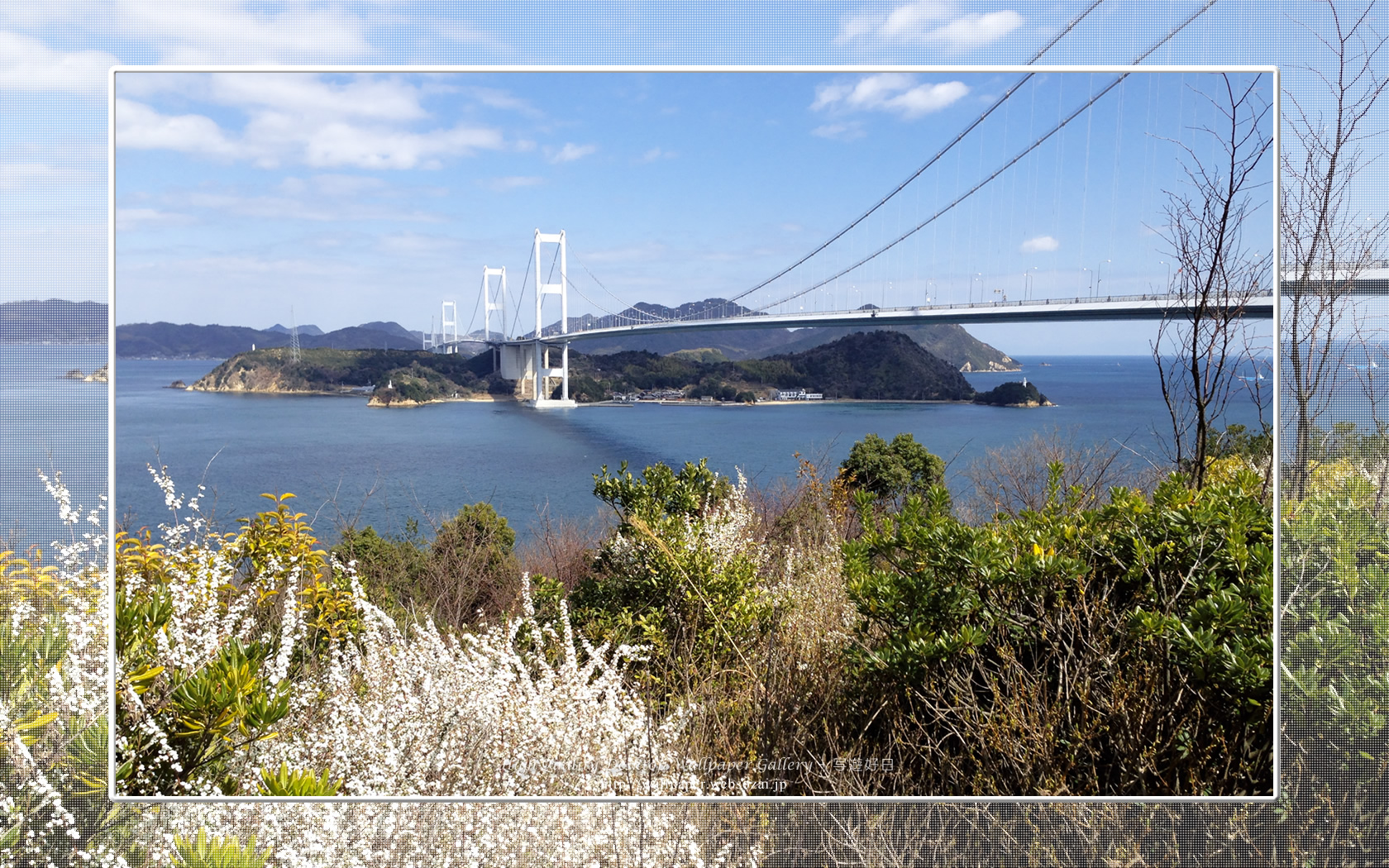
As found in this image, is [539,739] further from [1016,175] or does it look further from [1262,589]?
[1016,175]

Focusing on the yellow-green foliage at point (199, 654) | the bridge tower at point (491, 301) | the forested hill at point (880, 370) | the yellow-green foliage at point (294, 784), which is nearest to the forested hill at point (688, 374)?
the forested hill at point (880, 370)

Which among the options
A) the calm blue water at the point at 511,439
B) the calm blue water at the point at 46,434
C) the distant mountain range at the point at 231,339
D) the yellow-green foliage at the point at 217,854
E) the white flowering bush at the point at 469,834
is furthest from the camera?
the calm blue water at the point at 511,439

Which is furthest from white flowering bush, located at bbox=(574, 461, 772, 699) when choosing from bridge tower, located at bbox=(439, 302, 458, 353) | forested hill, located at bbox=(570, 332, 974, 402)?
bridge tower, located at bbox=(439, 302, 458, 353)

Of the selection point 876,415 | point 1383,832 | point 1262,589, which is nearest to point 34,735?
point 876,415

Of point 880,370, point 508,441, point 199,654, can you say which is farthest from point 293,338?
point 880,370

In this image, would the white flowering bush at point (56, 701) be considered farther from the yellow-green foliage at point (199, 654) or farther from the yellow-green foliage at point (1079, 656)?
the yellow-green foliage at point (1079, 656)

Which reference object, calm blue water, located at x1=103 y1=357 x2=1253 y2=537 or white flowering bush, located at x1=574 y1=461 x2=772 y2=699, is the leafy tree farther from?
white flowering bush, located at x1=574 y1=461 x2=772 y2=699
